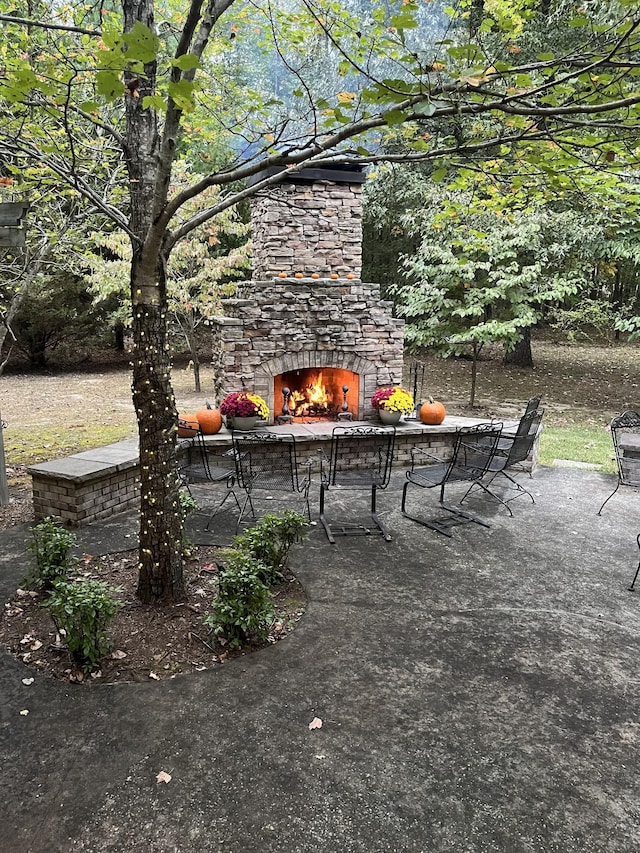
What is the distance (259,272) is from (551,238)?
270 inches

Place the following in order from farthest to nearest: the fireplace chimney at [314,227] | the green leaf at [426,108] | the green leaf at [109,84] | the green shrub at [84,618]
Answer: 1. the fireplace chimney at [314,227]
2. the green shrub at [84,618]
3. the green leaf at [426,108]
4. the green leaf at [109,84]

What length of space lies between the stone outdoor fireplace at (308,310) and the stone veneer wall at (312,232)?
1 cm

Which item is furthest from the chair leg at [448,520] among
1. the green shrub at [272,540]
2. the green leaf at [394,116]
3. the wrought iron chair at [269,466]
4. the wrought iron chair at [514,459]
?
the green leaf at [394,116]

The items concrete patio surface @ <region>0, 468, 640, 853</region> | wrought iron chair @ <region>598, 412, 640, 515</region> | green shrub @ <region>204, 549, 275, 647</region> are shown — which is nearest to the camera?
concrete patio surface @ <region>0, 468, 640, 853</region>

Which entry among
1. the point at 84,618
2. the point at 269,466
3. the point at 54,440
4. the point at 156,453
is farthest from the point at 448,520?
the point at 54,440

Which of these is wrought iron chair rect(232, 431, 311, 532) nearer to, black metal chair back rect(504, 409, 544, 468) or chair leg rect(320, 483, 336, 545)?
chair leg rect(320, 483, 336, 545)

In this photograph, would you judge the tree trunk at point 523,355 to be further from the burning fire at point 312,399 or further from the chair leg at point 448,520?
the chair leg at point 448,520

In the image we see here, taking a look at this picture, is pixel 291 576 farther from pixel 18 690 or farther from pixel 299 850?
pixel 299 850

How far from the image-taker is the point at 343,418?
796cm

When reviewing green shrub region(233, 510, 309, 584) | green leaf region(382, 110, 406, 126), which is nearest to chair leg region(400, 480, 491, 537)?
green shrub region(233, 510, 309, 584)

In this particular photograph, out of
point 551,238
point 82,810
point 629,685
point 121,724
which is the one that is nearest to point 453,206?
point 629,685

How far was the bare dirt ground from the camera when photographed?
11.0ft

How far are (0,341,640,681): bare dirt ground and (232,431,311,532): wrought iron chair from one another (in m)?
1.08

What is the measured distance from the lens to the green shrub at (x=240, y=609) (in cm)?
331
